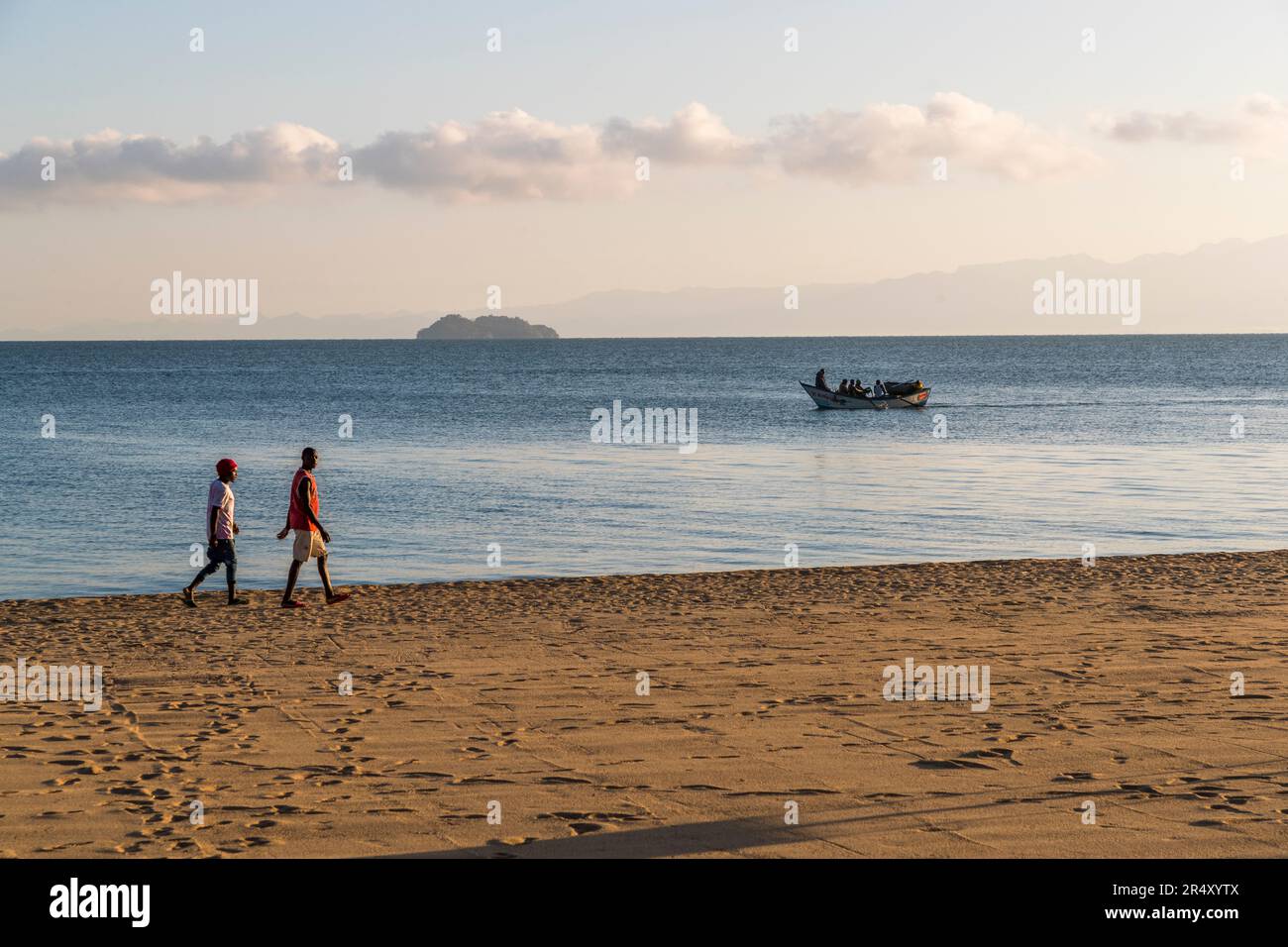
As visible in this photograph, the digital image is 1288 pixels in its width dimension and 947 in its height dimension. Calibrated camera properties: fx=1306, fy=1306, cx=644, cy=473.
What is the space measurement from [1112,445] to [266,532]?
32.5 meters

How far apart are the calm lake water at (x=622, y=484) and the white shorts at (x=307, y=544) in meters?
4.42

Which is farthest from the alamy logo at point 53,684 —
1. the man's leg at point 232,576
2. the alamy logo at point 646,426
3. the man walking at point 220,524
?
the alamy logo at point 646,426

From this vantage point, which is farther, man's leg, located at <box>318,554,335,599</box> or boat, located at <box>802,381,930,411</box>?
boat, located at <box>802,381,930,411</box>

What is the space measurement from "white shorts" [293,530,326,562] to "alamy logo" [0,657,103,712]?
10.9 feet

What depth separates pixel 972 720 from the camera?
31.3 ft

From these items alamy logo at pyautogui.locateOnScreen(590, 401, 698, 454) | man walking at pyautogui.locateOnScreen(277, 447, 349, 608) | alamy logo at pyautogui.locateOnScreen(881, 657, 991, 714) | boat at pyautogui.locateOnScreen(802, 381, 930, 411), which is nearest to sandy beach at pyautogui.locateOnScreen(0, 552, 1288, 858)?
alamy logo at pyautogui.locateOnScreen(881, 657, 991, 714)

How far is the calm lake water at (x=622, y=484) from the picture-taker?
74.0 feet

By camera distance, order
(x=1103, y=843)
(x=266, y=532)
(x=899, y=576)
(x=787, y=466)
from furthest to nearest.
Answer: (x=787, y=466), (x=266, y=532), (x=899, y=576), (x=1103, y=843)

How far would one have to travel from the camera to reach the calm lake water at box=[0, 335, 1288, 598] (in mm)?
22562

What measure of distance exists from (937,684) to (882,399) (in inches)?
2317
